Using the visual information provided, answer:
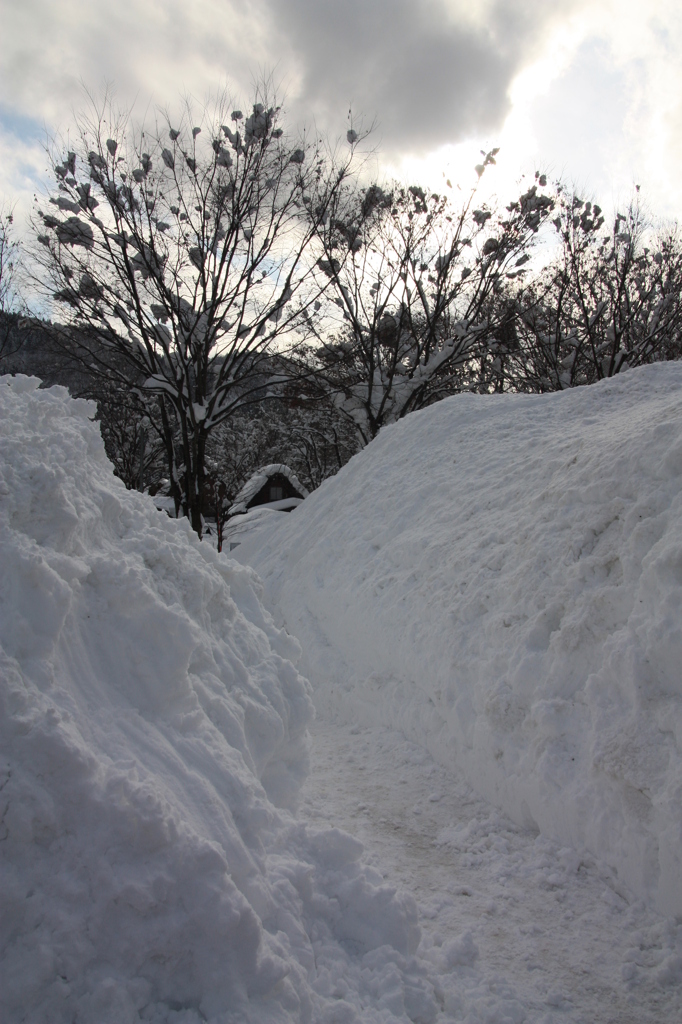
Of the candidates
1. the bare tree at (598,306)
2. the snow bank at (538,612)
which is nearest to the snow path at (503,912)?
the snow bank at (538,612)

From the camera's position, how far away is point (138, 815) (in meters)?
1.87

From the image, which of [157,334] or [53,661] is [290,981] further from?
[157,334]

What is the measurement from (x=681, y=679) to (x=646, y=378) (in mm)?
5147

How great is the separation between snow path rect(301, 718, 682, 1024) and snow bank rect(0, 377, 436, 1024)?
0.33m

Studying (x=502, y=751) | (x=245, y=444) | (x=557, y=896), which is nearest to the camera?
(x=557, y=896)

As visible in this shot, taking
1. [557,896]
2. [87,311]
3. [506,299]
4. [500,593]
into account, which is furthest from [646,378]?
[506,299]

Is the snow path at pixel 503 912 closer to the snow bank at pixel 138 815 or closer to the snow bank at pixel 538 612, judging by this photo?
the snow bank at pixel 538 612

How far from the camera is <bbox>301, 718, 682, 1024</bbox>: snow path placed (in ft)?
7.48

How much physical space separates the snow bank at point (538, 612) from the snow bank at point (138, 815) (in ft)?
4.34

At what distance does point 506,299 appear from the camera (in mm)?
17859

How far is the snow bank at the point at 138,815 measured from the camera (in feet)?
5.58

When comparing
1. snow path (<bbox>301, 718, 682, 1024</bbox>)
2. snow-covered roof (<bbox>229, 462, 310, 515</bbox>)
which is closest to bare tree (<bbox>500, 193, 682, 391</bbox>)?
snow-covered roof (<bbox>229, 462, 310, 515</bbox>)


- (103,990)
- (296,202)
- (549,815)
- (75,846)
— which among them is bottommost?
(549,815)

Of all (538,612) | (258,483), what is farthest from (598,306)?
(538,612)
